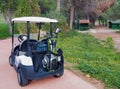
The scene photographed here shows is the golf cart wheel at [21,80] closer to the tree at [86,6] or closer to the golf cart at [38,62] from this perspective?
the golf cart at [38,62]

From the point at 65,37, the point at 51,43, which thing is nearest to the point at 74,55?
the point at 51,43

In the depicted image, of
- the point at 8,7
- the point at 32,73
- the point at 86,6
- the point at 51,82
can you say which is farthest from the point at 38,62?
the point at 86,6

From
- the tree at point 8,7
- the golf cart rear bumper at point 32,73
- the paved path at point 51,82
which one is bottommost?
the paved path at point 51,82

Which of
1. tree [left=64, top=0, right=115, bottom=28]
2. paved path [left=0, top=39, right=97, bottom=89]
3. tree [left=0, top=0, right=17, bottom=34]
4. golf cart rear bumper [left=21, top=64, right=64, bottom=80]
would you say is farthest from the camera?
tree [left=64, top=0, right=115, bottom=28]

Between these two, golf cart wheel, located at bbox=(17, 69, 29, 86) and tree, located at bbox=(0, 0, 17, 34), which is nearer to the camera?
golf cart wheel, located at bbox=(17, 69, 29, 86)

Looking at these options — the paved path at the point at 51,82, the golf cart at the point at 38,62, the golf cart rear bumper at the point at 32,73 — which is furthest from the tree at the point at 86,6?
the golf cart rear bumper at the point at 32,73

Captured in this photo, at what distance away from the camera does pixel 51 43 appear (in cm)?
700

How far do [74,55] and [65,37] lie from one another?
6.29m

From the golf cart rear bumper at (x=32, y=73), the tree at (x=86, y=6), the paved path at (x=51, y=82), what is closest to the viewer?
the golf cart rear bumper at (x=32, y=73)

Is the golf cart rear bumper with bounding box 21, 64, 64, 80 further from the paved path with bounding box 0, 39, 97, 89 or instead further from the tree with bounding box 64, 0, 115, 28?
the tree with bounding box 64, 0, 115, 28

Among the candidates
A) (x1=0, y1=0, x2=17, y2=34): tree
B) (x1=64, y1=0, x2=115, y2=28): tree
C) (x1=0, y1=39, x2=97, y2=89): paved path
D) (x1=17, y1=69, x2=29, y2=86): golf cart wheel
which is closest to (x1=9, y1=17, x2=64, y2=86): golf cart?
(x1=17, y1=69, x2=29, y2=86): golf cart wheel

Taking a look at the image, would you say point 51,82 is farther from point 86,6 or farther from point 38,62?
point 86,6

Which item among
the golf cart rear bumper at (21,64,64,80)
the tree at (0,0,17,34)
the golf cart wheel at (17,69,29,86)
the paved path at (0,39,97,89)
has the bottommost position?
the paved path at (0,39,97,89)

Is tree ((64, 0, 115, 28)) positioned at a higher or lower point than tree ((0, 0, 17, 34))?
higher
